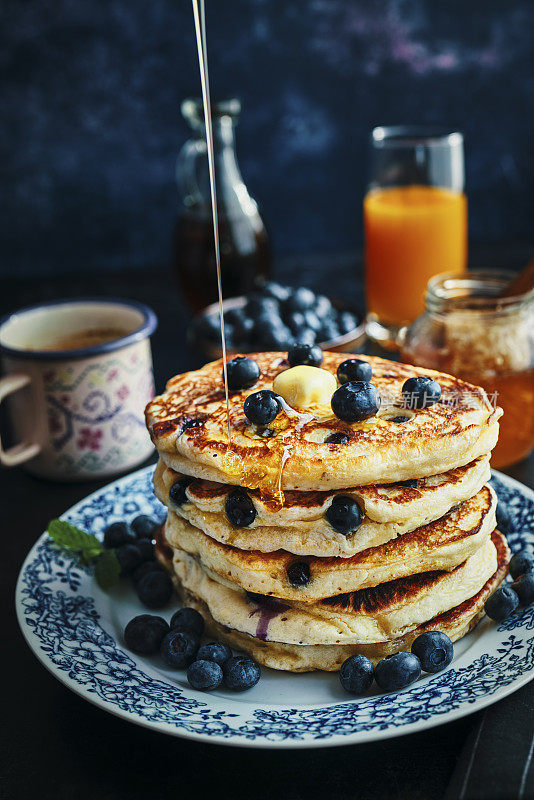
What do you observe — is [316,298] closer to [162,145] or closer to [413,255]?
[413,255]

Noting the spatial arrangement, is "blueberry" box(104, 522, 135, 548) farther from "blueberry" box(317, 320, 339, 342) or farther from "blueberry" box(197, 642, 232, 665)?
"blueberry" box(317, 320, 339, 342)

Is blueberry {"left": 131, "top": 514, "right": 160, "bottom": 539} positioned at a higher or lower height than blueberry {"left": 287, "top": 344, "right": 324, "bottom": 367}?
lower

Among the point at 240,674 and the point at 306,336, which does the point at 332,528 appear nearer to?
the point at 240,674

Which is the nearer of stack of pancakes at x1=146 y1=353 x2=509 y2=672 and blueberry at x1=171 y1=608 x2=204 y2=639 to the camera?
stack of pancakes at x1=146 y1=353 x2=509 y2=672

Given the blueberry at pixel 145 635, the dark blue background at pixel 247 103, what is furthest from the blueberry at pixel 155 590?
the dark blue background at pixel 247 103

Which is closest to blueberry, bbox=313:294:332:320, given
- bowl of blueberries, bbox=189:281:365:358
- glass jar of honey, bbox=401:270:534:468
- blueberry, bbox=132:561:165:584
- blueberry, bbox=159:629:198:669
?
bowl of blueberries, bbox=189:281:365:358

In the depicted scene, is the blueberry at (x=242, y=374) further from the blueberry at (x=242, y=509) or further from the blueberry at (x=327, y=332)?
the blueberry at (x=327, y=332)
